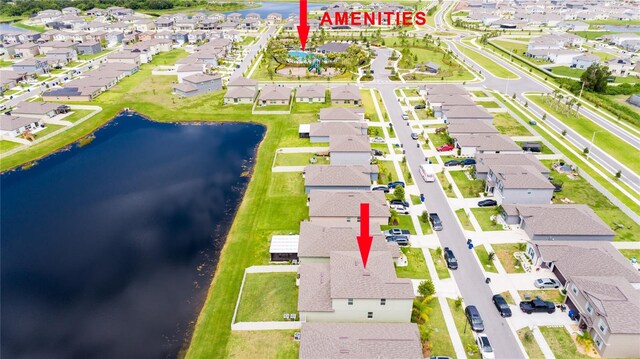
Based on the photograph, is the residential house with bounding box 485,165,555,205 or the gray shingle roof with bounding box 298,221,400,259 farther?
the residential house with bounding box 485,165,555,205

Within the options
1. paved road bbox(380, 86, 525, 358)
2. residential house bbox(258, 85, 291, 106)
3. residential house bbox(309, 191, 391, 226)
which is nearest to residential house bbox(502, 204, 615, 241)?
paved road bbox(380, 86, 525, 358)

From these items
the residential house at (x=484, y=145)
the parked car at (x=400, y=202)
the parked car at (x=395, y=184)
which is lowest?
the parked car at (x=400, y=202)

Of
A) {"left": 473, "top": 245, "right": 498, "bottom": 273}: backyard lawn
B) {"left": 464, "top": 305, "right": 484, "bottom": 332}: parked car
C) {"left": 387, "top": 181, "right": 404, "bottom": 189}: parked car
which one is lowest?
{"left": 464, "top": 305, "right": 484, "bottom": 332}: parked car

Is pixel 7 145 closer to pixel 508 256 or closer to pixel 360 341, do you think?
pixel 360 341

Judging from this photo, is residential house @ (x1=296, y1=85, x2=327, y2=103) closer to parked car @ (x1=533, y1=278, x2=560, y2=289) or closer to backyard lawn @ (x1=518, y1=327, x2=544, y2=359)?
parked car @ (x1=533, y1=278, x2=560, y2=289)

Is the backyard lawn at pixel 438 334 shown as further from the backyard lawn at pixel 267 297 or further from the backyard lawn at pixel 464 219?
the backyard lawn at pixel 464 219

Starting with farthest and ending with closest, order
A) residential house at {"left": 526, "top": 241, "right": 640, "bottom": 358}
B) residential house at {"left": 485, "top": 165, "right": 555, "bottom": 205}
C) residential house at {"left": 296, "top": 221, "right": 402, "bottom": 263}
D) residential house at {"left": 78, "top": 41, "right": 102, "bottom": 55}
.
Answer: residential house at {"left": 78, "top": 41, "right": 102, "bottom": 55} < residential house at {"left": 485, "top": 165, "right": 555, "bottom": 205} < residential house at {"left": 296, "top": 221, "right": 402, "bottom": 263} < residential house at {"left": 526, "top": 241, "right": 640, "bottom": 358}

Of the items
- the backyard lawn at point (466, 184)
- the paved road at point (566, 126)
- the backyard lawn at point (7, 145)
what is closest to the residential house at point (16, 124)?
the backyard lawn at point (7, 145)
